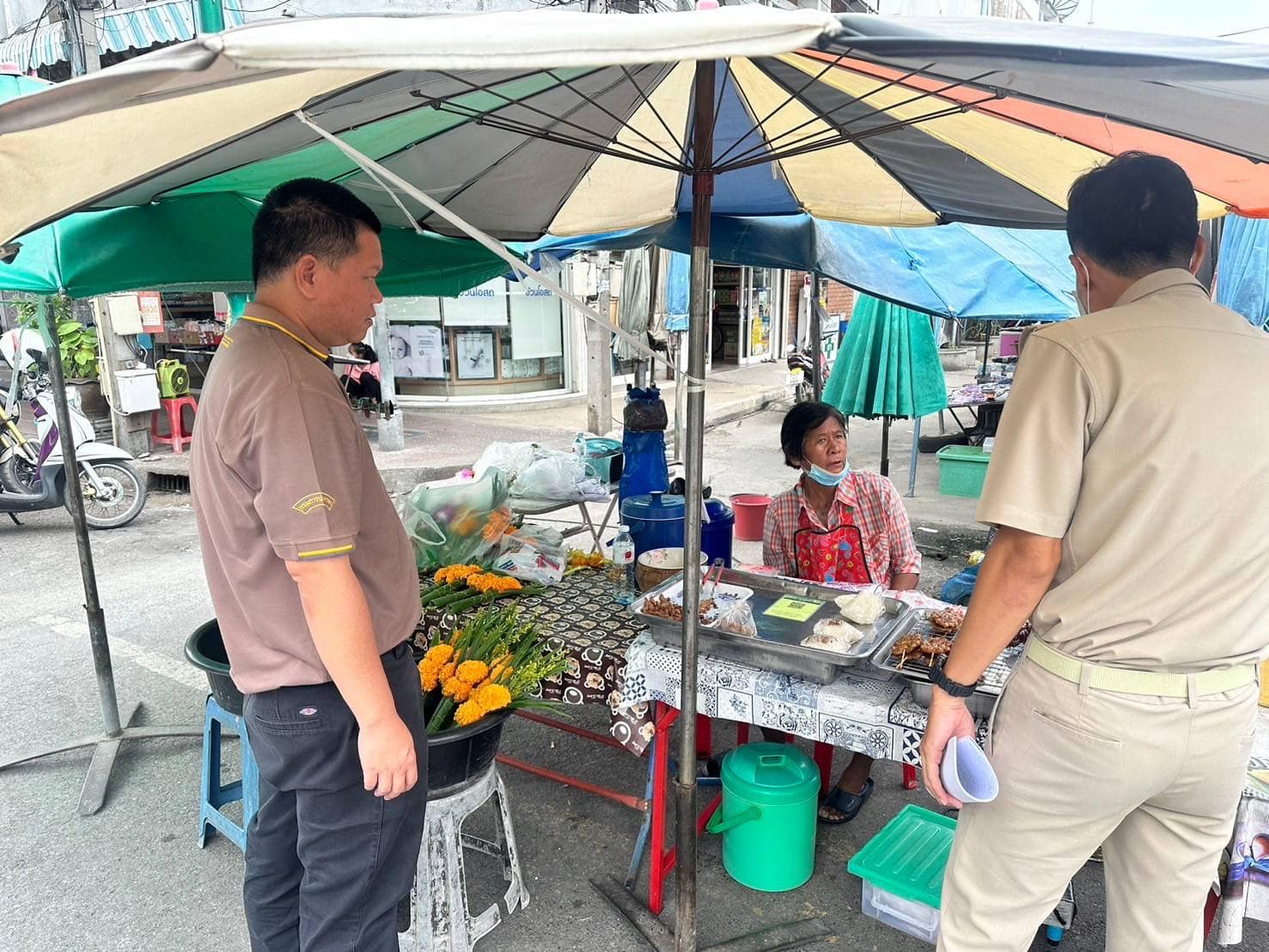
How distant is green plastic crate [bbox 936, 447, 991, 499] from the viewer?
741cm

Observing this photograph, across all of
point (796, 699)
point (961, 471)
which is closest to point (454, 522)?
point (796, 699)

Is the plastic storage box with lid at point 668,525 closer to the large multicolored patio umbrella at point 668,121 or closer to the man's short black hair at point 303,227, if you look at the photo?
the large multicolored patio umbrella at point 668,121

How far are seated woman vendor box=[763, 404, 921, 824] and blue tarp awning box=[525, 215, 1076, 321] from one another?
136 centimetres

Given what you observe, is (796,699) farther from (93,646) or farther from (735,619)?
(93,646)

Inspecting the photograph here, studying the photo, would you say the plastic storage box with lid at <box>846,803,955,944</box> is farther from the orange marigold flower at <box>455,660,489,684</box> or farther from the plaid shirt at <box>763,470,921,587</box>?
the orange marigold flower at <box>455,660,489,684</box>

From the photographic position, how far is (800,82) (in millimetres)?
2297

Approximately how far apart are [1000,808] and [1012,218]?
260 centimetres

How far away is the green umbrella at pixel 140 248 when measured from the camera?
8.42 ft

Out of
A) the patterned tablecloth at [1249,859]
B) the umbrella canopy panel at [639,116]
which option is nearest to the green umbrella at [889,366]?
the umbrella canopy panel at [639,116]

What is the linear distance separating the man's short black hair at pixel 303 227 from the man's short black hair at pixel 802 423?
1879 millimetres

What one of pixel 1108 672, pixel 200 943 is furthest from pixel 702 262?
pixel 200 943

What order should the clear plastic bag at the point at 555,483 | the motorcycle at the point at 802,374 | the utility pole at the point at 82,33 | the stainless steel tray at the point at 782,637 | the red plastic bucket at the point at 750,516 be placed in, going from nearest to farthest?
the stainless steel tray at the point at 782,637
the clear plastic bag at the point at 555,483
the red plastic bucket at the point at 750,516
the utility pole at the point at 82,33
the motorcycle at the point at 802,374

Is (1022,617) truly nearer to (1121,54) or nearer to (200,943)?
(1121,54)

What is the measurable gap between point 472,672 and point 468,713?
0.14 meters
